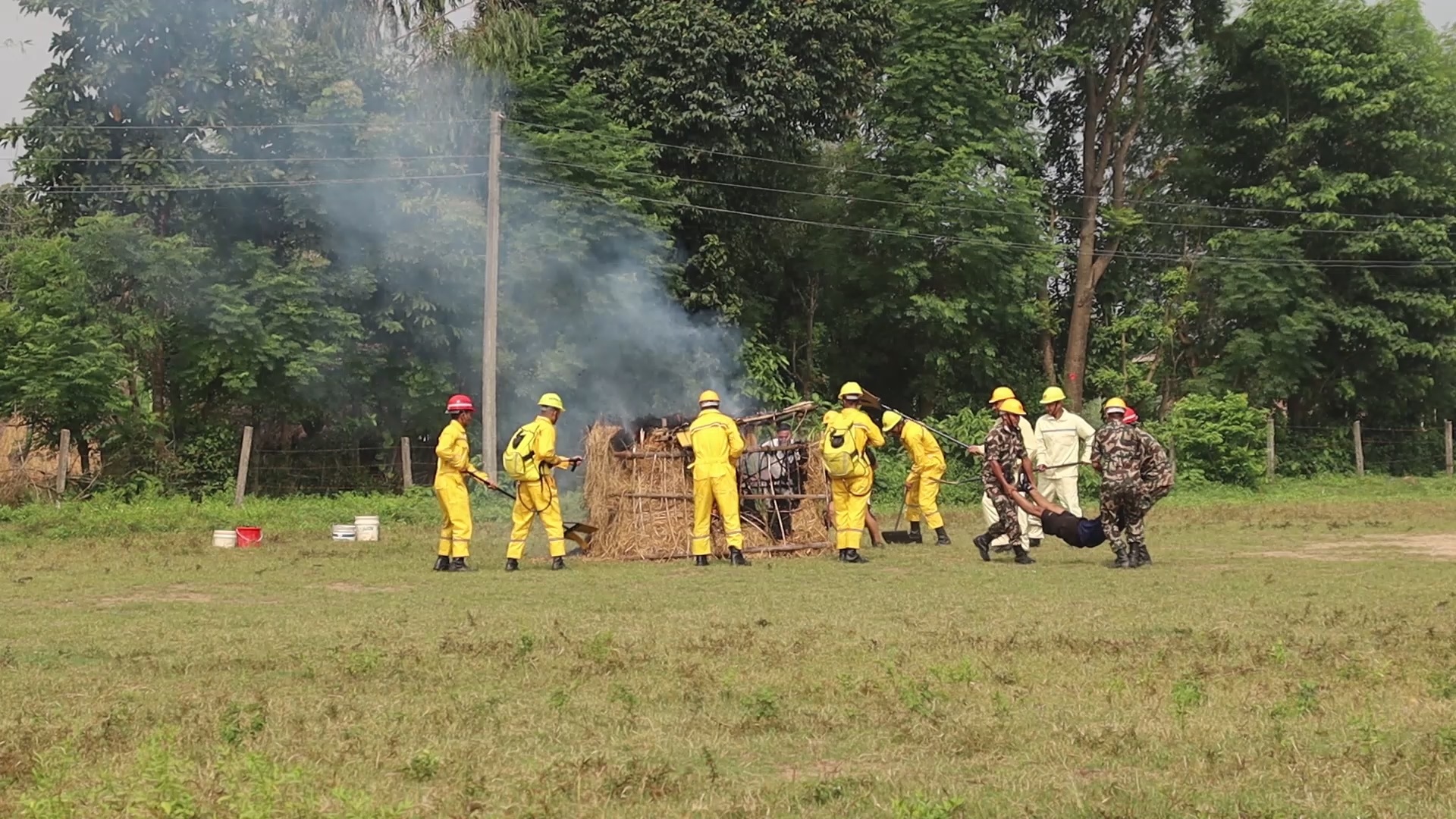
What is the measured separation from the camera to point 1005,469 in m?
16.8

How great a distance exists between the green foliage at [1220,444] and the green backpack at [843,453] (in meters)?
17.9

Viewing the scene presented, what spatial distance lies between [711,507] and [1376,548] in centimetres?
769

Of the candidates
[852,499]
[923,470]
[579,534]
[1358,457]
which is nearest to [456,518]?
[579,534]

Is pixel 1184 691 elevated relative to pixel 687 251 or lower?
lower

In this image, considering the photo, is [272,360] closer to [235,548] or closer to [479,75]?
[479,75]

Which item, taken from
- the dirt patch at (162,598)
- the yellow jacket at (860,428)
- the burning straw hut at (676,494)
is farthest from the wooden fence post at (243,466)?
the yellow jacket at (860,428)

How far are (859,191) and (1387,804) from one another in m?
32.6

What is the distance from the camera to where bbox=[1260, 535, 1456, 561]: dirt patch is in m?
16.9

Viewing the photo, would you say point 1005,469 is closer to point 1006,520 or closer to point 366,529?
point 1006,520

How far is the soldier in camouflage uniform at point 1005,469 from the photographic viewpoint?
646 inches

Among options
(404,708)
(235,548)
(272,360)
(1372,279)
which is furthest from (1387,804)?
(1372,279)

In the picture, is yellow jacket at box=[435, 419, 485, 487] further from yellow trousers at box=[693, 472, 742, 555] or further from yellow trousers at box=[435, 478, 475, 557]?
yellow trousers at box=[693, 472, 742, 555]

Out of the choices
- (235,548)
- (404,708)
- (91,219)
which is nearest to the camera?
(404,708)

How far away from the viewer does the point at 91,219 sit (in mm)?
27344
